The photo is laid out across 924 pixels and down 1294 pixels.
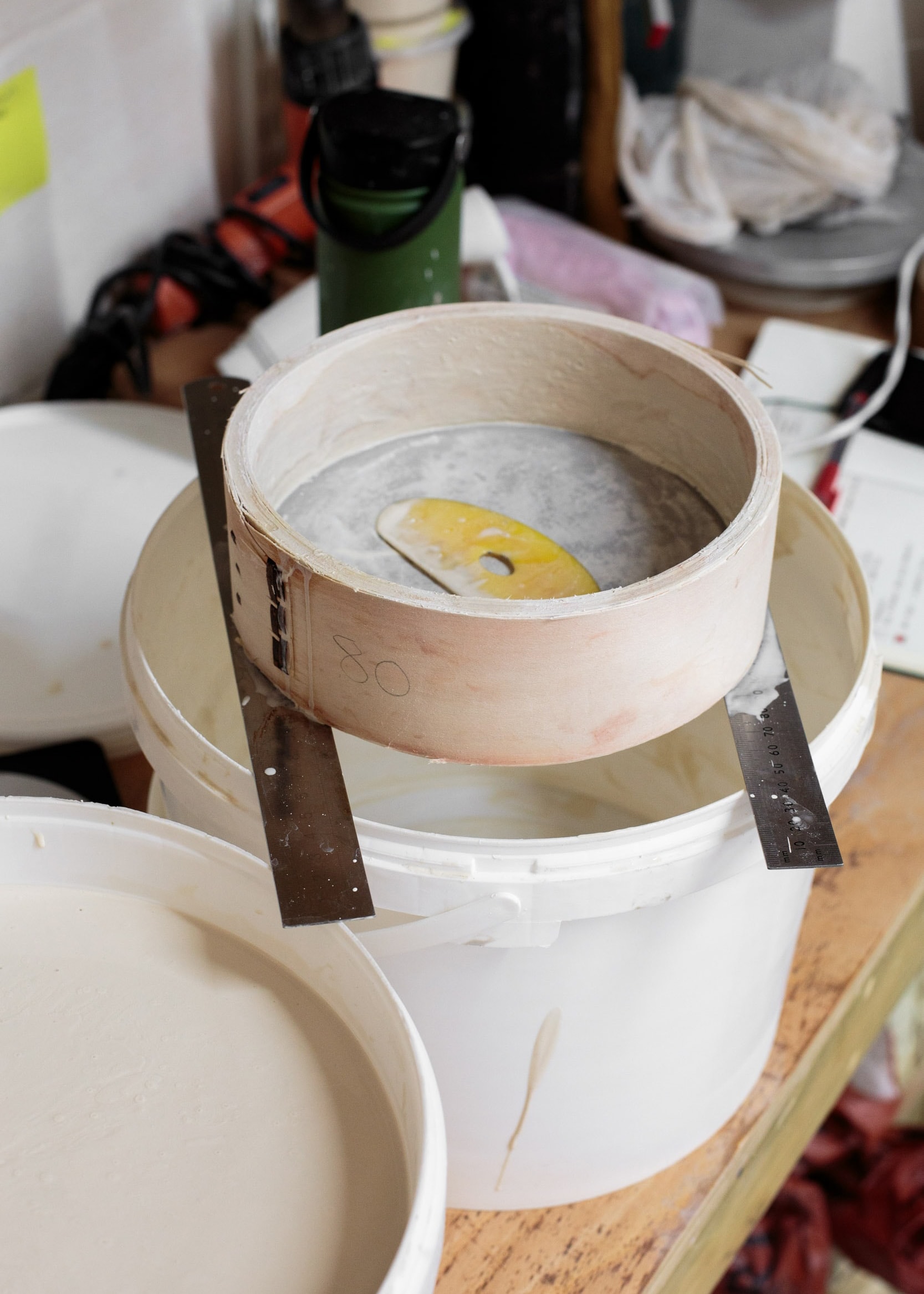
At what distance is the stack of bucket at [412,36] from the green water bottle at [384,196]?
0.32m

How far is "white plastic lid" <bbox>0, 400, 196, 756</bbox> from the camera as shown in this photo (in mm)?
751

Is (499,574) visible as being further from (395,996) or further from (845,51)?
(845,51)

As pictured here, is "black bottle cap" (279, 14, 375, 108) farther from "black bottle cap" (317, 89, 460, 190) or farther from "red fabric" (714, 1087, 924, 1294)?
"red fabric" (714, 1087, 924, 1294)

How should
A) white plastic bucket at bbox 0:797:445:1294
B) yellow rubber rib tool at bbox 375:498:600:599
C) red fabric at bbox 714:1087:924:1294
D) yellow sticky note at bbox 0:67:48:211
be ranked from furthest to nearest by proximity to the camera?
red fabric at bbox 714:1087:924:1294 → yellow sticky note at bbox 0:67:48:211 → yellow rubber rib tool at bbox 375:498:600:599 → white plastic bucket at bbox 0:797:445:1294

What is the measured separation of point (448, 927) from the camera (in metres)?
0.48

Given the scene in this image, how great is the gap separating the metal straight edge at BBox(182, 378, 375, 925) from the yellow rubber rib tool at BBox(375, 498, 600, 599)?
0.30 ft

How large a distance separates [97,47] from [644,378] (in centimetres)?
63

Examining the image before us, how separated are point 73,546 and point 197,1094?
533mm

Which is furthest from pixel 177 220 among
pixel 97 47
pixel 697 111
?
pixel 697 111

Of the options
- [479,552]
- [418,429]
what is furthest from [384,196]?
[479,552]

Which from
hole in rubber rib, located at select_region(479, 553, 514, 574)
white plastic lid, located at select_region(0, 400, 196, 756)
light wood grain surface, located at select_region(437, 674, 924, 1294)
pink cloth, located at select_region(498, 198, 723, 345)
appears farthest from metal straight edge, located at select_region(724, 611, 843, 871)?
pink cloth, located at select_region(498, 198, 723, 345)

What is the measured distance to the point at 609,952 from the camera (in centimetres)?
51

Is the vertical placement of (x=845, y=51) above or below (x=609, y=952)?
above

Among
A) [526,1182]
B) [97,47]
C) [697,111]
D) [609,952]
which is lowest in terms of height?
[526,1182]
